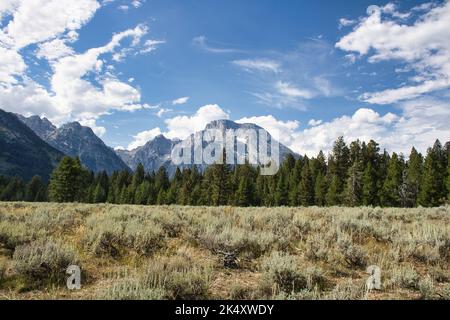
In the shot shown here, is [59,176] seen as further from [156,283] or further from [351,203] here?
[156,283]

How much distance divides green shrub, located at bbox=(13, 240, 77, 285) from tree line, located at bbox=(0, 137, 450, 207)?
5850cm

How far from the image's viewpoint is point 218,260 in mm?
7301

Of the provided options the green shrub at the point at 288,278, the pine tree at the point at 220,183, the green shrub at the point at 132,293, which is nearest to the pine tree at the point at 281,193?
the pine tree at the point at 220,183

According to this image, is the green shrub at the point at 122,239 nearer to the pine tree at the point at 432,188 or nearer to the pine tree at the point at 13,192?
the pine tree at the point at 432,188

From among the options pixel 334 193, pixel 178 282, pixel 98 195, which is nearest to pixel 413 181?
pixel 334 193

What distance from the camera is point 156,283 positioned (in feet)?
17.9

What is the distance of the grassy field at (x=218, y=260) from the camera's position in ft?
17.8

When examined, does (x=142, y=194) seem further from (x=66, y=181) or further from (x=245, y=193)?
(x=245, y=193)

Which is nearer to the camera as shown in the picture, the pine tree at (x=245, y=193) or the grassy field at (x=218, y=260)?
the grassy field at (x=218, y=260)

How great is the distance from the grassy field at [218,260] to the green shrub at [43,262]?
0.02 m

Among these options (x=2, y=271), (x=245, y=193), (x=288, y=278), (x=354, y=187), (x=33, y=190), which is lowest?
(x=288, y=278)

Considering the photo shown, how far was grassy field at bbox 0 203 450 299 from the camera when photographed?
543 cm

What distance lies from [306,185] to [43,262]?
69.5 meters

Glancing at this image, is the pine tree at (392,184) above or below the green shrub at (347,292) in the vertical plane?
above
